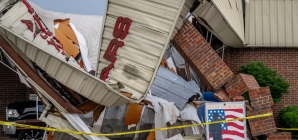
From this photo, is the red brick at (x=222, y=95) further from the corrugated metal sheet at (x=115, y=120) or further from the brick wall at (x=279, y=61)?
the brick wall at (x=279, y=61)

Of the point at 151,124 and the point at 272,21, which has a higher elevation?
the point at 272,21

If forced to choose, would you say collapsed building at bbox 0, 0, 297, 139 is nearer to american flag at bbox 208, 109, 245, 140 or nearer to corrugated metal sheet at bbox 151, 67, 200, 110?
corrugated metal sheet at bbox 151, 67, 200, 110

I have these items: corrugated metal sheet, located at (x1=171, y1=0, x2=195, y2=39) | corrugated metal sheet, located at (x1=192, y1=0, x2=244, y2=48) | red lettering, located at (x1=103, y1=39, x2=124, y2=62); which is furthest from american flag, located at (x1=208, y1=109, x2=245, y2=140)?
red lettering, located at (x1=103, y1=39, x2=124, y2=62)

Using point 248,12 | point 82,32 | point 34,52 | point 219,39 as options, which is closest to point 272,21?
point 248,12

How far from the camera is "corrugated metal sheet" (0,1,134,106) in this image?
13.2 meters

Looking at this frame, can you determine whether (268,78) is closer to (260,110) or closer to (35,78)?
(260,110)

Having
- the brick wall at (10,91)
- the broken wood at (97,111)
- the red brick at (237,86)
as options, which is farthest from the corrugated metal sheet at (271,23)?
the brick wall at (10,91)

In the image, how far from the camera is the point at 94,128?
1523cm

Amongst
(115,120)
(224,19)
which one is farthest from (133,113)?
(224,19)

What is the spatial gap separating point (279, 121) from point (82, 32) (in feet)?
20.2

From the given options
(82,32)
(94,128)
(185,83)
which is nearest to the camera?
(94,128)

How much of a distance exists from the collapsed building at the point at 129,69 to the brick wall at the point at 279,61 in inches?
73.7

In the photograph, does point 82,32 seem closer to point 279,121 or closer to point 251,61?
point 251,61

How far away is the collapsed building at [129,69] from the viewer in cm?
1345
